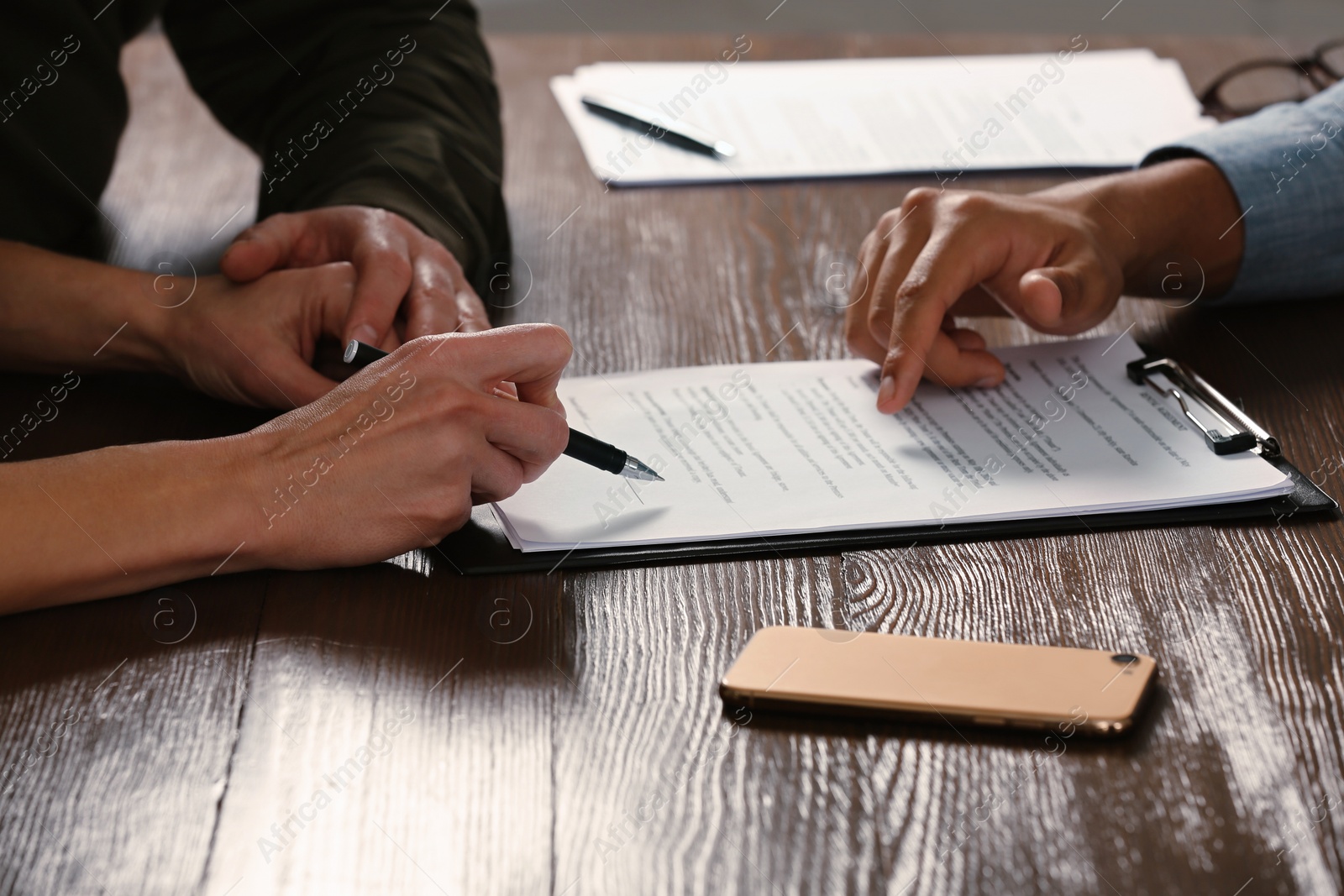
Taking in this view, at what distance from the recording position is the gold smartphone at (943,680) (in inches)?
24.3

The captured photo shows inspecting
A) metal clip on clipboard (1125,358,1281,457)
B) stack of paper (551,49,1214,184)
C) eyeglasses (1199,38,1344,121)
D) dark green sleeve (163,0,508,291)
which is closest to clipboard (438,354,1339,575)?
metal clip on clipboard (1125,358,1281,457)

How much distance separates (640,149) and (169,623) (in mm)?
864

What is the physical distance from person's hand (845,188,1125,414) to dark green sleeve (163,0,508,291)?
1.32ft

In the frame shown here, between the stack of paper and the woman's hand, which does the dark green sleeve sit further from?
the woman's hand

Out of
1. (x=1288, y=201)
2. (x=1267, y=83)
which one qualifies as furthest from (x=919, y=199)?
(x=1267, y=83)

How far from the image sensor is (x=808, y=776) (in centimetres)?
59

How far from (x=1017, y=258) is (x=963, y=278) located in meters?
0.07

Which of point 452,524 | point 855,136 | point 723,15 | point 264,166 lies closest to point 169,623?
point 452,524

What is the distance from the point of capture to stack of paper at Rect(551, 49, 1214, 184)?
4.38ft

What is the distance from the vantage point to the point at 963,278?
37.9 inches

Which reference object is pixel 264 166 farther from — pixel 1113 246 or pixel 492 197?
pixel 1113 246

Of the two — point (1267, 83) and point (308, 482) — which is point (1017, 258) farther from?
point (1267, 83)

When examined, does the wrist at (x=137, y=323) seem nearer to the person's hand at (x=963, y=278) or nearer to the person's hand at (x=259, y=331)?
the person's hand at (x=259, y=331)

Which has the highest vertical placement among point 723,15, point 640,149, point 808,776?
point 808,776
